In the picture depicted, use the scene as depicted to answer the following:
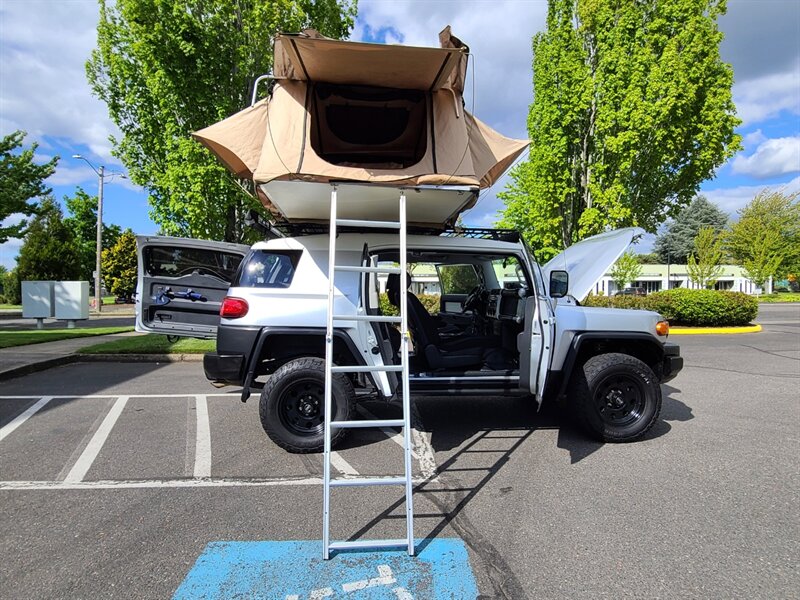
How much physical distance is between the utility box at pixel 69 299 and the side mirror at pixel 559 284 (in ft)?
55.2

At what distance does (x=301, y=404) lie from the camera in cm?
458

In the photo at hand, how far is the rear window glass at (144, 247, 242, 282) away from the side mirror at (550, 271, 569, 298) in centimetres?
515

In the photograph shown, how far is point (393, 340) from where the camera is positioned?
489 centimetres

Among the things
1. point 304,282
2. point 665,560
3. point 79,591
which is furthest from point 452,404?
point 79,591

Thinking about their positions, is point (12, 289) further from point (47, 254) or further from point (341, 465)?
point (341, 465)

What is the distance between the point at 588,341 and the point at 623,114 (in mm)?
10224

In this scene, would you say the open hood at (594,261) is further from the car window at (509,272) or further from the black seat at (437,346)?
the black seat at (437,346)

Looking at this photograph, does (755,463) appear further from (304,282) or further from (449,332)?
(304,282)

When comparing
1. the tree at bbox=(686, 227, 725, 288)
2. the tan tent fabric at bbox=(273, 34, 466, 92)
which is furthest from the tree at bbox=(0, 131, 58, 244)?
the tree at bbox=(686, 227, 725, 288)

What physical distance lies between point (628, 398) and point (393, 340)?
2.34 metres

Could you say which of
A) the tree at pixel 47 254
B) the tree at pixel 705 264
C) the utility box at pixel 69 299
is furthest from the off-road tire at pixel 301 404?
the tree at pixel 705 264

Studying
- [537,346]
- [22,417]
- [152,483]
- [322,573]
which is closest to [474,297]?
[537,346]

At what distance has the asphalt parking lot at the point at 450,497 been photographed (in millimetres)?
2691

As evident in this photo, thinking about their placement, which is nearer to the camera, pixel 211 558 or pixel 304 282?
Answer: pixel 211 558
